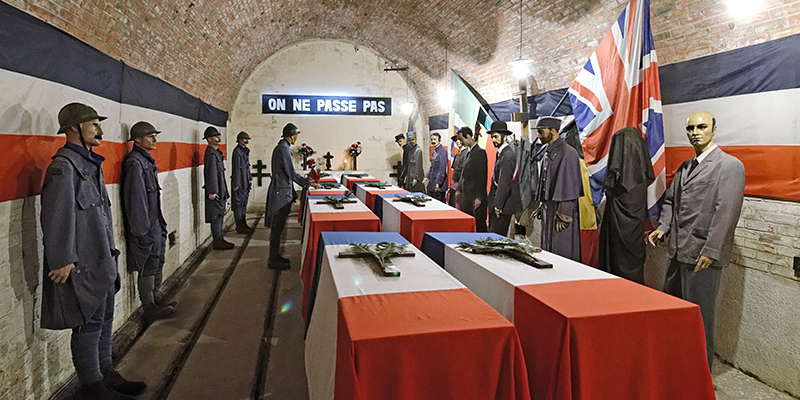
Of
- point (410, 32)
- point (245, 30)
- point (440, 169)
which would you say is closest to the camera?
point (245, 30)

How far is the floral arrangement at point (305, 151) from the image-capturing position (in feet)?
35.5

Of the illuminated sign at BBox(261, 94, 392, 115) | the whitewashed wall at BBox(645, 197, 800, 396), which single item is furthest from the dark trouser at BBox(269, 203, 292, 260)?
the illuminated sign at BBox(261, 94, 392, 115)

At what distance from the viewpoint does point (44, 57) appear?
256cm

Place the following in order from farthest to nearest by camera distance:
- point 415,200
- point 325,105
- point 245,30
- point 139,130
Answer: point 325,105
point 245,30
point 415,200
point 139,130

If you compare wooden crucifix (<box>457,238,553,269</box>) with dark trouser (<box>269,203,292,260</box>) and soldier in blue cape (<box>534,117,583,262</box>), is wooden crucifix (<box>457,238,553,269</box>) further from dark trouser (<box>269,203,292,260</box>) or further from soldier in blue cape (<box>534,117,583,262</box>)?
dark trouser (<box>269,203,292,260</box>)

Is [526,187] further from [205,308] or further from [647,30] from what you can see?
[205,308]

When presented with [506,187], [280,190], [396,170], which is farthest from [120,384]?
[396,170]

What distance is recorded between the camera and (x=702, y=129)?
2979mm

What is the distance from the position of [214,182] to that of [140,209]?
3.13m

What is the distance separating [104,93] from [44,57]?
3.00 feet

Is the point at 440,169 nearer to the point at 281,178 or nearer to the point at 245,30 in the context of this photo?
the point at 281,178

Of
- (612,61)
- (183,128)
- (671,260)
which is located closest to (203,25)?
(183,128)

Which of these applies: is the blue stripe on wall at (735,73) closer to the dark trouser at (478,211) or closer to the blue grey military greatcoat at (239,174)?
the dark trouser at (478,211)

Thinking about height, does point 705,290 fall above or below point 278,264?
above
